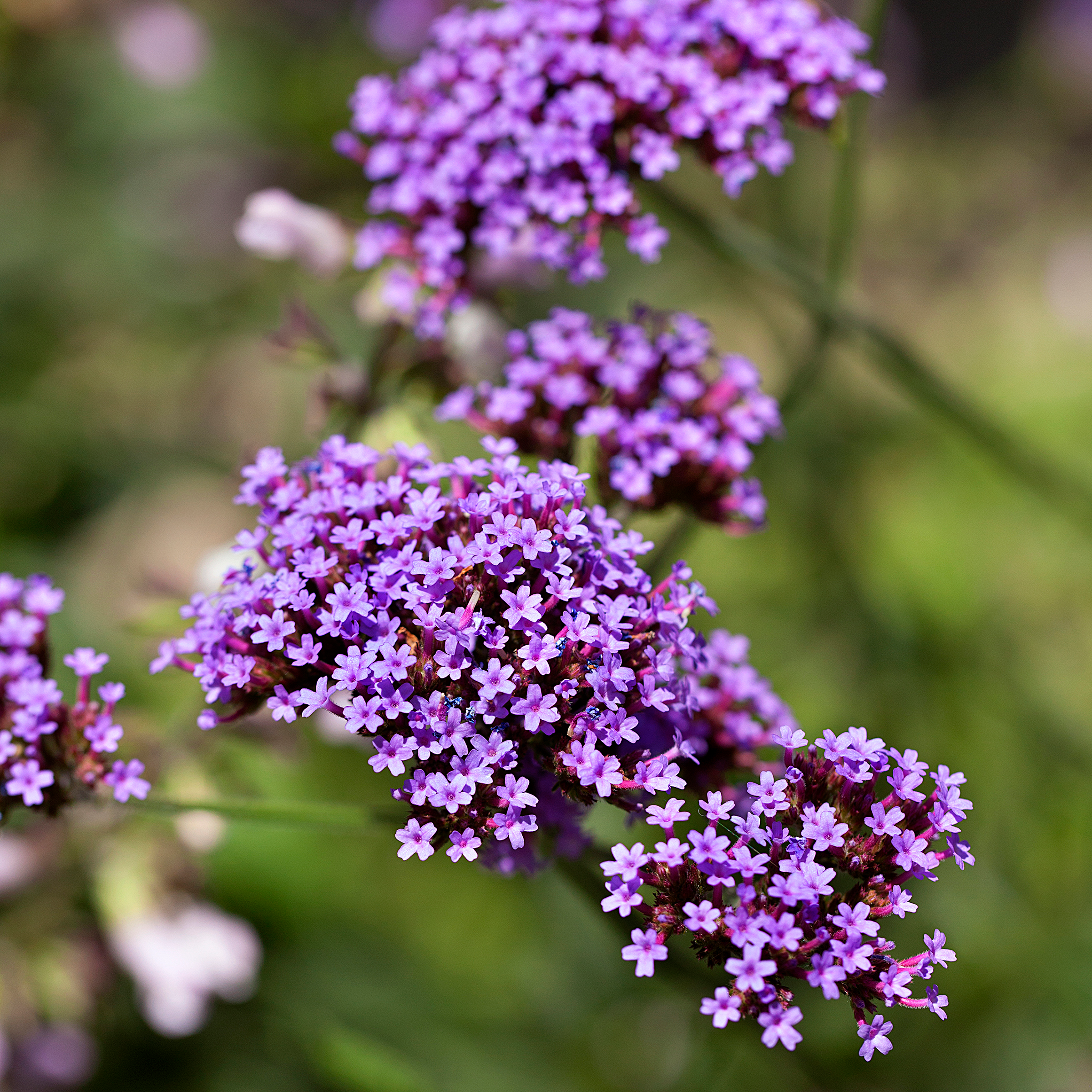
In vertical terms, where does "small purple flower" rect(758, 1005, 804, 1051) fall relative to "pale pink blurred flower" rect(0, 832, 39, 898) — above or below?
below

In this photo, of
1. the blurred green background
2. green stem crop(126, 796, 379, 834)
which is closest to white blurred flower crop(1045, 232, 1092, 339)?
the blurred green background

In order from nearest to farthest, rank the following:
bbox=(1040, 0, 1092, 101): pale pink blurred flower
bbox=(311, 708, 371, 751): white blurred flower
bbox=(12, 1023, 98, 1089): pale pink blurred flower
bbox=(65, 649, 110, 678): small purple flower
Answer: bbox=(65, 649, 110, 678): small purple flower, bbox=(311, 708, 371, 751): white blurred flower, bbox=(12, 1023, 98, 1089): pale pink blurred flower, bbox=(1040, 0, 1092, 101): pale pink blurred flower

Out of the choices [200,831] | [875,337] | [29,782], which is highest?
[875,337]

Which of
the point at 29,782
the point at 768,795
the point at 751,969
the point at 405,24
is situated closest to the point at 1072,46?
the point at 405,24

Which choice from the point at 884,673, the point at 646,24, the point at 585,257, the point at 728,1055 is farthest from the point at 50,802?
the point at 884,673

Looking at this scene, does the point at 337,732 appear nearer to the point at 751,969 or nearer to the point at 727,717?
the point at 727,717

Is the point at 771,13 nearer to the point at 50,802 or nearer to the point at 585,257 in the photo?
the point at 585,257

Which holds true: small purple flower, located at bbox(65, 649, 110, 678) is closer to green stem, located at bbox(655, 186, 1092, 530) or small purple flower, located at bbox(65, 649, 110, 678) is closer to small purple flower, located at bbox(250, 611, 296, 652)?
small purple flower, located at bbox(250, 611, 296, 652)
